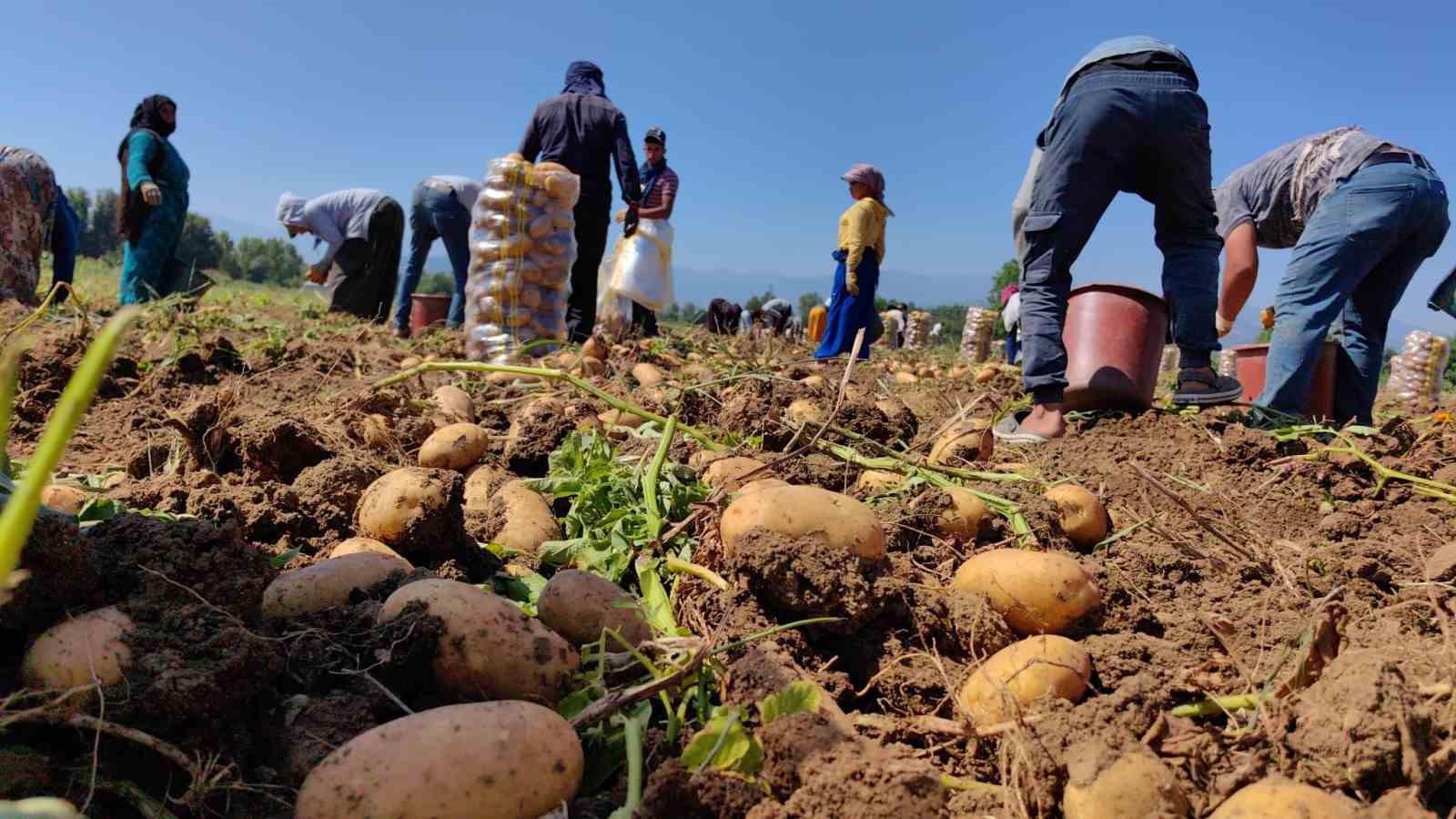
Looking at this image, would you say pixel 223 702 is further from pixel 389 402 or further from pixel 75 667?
pixel 389 402

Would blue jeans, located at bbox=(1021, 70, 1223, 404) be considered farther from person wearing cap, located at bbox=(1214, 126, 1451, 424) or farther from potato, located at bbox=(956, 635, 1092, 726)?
potato, located at bbox=(956, 635, 1092, 726)

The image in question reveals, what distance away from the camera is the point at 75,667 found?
3.77 ft

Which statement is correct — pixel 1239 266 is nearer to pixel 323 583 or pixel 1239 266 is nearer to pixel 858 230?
pixel 858 230

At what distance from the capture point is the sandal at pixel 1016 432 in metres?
3.33

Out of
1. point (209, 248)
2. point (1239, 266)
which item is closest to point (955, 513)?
point (1239, 266)

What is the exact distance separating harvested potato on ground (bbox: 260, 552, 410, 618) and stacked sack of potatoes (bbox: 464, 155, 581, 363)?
364cm

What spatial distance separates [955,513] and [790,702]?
80 centimetres

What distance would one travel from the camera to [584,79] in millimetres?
6520

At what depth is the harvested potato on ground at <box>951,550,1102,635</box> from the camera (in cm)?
165

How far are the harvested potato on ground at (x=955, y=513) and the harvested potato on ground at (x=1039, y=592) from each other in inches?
11.7

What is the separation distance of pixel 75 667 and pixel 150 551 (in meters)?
0.27

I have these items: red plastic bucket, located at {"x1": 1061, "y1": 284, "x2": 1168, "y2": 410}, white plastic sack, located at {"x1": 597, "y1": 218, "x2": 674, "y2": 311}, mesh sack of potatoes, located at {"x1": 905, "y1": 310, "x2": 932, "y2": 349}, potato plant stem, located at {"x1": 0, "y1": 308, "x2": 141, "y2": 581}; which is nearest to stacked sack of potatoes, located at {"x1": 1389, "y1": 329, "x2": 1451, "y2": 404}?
mesh sack of potatoes, located at {"x1": 905, "y1": 310, "x2": 932, "y2": 349}

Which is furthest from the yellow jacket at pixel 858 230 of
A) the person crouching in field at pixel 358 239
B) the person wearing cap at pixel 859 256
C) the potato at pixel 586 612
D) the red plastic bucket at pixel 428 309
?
the potato at pixel 586 612

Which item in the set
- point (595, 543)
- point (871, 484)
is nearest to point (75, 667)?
point (595, 543)
